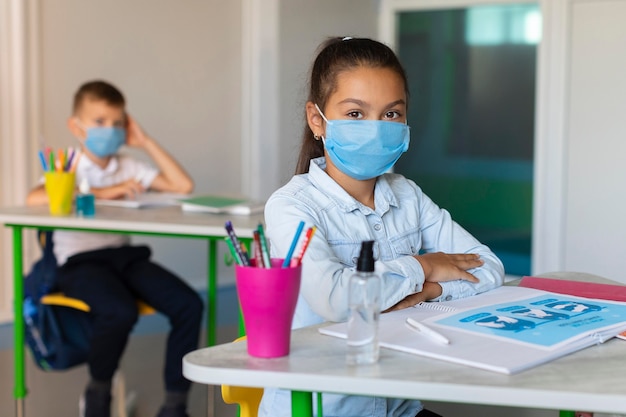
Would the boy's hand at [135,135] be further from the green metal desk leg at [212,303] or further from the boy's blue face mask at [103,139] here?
the green metal desk leg at [212,303]

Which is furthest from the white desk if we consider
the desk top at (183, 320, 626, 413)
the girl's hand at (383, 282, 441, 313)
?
the girl's hand at (383, 282, 441, 313)

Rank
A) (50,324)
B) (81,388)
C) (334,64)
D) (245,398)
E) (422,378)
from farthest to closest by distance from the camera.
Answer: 1. (81,388)
2. (50,324)
3. (334,64)
4. (245,398)
5. (422,378)

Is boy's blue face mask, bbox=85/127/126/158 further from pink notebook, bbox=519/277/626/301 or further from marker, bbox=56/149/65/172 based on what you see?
pink notebook, bbox=519/277/626/301

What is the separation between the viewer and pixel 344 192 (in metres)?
1.73

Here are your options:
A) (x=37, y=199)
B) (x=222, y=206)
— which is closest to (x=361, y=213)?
(x=222, y=206)

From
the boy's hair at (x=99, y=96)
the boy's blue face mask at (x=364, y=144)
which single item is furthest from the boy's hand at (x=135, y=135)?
the boy's blue face mask at (x=364, y=144)

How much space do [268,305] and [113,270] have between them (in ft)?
6.46

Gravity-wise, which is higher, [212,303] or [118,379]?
[212,303]

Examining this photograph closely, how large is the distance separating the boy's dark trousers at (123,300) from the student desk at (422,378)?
5.55 feet

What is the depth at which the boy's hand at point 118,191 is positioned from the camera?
10.6ft

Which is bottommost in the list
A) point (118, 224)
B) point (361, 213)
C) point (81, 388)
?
point (81, 388)

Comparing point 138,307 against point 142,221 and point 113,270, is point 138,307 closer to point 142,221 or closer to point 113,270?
point 113,270

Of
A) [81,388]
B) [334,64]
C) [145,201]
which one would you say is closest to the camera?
[334,64]

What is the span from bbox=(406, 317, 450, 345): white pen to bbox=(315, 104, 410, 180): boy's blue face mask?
413 mm
